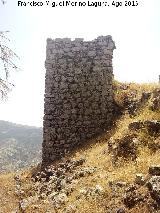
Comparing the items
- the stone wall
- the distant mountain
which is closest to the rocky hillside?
the stone wall

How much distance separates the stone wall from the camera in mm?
17734

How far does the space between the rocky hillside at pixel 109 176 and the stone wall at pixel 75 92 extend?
2.42 ft

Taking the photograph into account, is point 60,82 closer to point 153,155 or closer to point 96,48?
point 96,48

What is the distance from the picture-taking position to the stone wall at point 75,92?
17.7 m

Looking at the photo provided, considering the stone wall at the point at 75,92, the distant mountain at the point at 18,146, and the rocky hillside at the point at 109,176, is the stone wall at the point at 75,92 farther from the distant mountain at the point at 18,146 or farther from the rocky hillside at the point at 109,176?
the distant mountain at the point at 18,146

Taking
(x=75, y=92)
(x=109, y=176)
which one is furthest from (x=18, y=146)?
(x=109, y=176)

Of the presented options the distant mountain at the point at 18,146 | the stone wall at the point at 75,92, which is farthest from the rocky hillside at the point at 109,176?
the distant mountain at the point at 18,146

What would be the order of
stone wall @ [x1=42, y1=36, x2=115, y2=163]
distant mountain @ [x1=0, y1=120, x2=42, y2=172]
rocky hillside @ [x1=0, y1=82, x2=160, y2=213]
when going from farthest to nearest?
distant mountain @ [x1=0, y1=120, x2=42, y2=172] → stone wall @ [x1=42, y1=36, x2=115, y2=163] → rocky hillside @ [x1=0, y1=82, x2=160, y2=213]

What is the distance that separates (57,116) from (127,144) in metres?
5.65

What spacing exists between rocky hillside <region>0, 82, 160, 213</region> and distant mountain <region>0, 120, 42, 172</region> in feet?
45.5

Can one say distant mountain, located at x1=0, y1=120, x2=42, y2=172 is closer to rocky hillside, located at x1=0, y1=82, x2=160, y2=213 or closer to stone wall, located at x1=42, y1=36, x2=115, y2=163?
stone wall, located at x1=42, y1=36, x2=115, y2=163

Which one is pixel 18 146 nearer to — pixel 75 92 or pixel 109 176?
pixel 75 92

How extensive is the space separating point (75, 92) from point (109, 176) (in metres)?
7.38

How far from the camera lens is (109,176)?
11.1m
